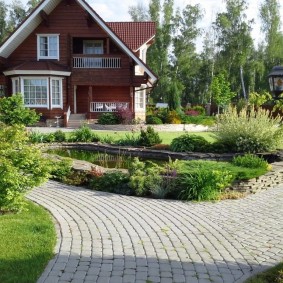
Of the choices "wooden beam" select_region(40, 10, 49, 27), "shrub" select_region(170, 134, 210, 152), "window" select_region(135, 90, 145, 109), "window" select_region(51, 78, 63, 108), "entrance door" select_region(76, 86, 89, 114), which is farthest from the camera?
"window" select_region(135, 90, 145, 109)

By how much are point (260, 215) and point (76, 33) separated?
74.9ft

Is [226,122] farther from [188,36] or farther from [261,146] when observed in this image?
[188,36]

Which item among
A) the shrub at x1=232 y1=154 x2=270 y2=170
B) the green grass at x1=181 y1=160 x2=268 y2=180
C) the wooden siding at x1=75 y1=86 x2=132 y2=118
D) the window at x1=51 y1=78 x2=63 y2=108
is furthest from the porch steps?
the green grass at x1=181 y1=160 x2=268 y2=180

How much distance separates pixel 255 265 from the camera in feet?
Answer: 15.3

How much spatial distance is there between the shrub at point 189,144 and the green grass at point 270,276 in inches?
328

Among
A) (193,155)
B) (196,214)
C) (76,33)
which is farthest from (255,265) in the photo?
(76,33)

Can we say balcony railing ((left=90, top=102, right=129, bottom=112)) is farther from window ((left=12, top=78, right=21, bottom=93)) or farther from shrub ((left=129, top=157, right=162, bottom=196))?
shrub ((left=129, top=157, right=162, bottom=196))

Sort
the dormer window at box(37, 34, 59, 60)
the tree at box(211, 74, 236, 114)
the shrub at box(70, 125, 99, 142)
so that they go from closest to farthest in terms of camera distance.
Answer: the shrub at box(70, 125, 99, 142) → the dormer window at box(37, 34, 59, 60) → the tree at box(211, 74, 236, 114)

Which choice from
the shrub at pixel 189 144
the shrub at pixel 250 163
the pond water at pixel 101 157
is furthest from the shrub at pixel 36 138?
the shrub at pixel 250 163

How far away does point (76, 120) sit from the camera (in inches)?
1048

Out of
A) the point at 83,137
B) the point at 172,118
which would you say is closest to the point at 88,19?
the point at 172,118

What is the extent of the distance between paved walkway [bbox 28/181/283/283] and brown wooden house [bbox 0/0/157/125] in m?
19.0

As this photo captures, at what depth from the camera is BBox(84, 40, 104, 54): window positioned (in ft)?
93.8

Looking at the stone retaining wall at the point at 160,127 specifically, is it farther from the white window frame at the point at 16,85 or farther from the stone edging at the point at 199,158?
the stone edging at the point at 199,158
